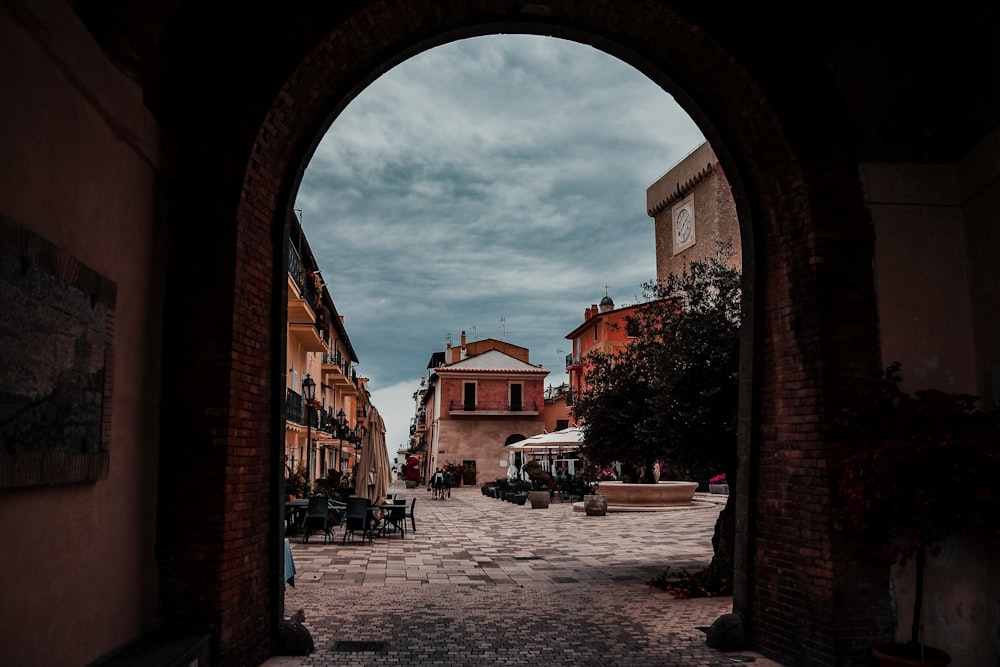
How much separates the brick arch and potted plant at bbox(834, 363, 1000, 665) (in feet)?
1.11

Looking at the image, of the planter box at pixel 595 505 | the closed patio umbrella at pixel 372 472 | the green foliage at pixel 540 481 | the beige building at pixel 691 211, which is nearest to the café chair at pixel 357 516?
the closed patio umbrella at pixel 372 472

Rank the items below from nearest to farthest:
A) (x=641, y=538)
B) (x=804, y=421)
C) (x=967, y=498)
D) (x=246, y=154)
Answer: (x=967, y=498), (x=246, y=154), (x=804, y=421), (x=641, y=538)

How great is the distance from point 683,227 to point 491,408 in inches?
731

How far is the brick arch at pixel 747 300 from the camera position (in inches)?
213

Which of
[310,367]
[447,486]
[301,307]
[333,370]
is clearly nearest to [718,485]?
[447,486]

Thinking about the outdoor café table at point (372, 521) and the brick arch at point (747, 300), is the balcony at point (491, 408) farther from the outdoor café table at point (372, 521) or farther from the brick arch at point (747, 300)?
the brick arch at point (747, 300)

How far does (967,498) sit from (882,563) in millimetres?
887

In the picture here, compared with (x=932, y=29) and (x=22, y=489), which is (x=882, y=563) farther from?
(x=22, y=489)

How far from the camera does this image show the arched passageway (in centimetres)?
501

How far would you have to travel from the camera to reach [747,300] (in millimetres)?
6898

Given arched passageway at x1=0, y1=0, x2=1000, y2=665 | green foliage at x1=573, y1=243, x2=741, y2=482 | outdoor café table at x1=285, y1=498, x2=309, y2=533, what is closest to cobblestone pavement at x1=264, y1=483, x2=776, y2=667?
outdoor café table at x1=285, y1=498, x2=309, y2=533

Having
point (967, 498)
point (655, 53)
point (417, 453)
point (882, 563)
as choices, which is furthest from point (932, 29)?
point (417, 453)

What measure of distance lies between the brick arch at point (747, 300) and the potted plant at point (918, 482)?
339mm

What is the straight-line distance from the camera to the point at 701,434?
874 cm
